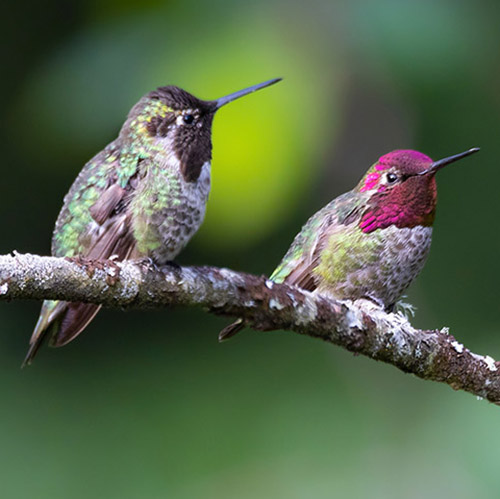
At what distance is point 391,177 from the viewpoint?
2748mm

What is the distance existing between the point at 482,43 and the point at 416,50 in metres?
0.50

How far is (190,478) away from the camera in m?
3.46

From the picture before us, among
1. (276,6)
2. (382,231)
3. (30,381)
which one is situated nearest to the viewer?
(382,231)

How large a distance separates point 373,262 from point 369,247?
0.05 m

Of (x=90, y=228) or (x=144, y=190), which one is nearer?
(x=144, y=190)

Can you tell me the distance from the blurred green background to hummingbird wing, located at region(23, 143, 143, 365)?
17.9 inches

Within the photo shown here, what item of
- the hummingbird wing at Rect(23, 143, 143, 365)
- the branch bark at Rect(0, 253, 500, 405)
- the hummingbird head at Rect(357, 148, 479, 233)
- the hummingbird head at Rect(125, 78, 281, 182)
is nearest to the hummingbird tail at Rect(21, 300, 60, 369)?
the hummingbird wing at Rect(23, 143, 143, 365)

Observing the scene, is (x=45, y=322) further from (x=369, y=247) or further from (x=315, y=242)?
(x=369, y=247)

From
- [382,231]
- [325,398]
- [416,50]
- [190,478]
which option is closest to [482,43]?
[416,50]

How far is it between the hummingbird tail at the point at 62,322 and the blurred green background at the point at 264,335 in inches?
28.3

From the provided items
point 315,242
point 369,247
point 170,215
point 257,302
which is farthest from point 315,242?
point 257,302

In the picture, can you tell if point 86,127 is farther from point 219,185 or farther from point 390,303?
point 390,303

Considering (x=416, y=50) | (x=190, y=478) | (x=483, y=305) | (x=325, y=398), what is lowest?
(x=190, y=478)

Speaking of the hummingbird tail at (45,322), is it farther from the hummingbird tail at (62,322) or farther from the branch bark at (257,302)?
the branch bark at (257,302)
